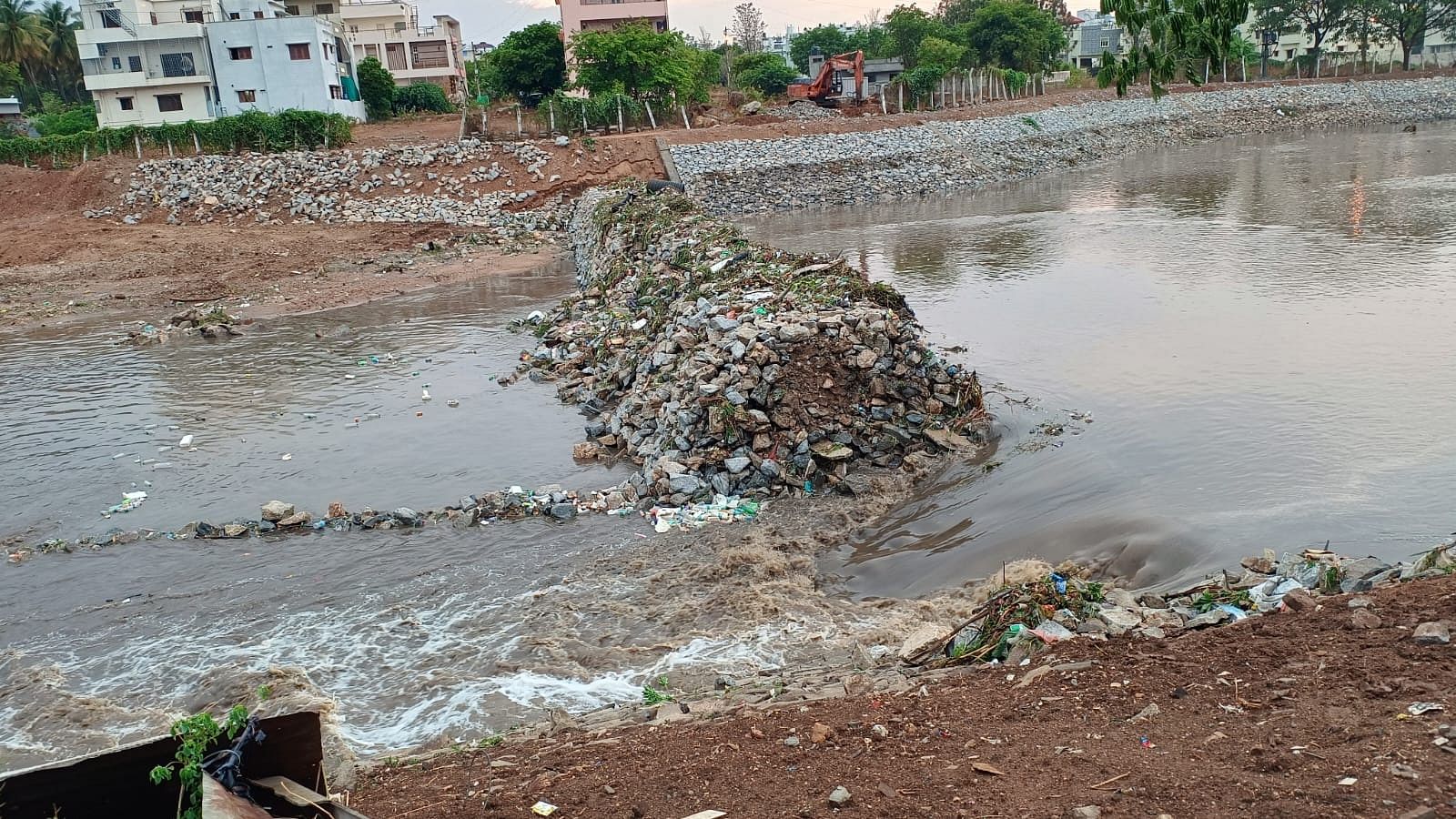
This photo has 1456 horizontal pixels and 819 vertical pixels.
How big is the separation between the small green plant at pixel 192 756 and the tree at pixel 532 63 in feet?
147

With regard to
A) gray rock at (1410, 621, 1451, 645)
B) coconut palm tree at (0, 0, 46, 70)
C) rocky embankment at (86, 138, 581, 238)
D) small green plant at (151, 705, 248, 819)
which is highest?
coconut palm tree at (0, 0, 46, 70)

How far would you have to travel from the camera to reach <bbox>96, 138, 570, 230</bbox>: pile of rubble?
1201 inches

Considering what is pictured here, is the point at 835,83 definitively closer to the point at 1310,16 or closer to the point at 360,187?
the point at 360,187

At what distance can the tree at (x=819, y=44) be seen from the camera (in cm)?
7038

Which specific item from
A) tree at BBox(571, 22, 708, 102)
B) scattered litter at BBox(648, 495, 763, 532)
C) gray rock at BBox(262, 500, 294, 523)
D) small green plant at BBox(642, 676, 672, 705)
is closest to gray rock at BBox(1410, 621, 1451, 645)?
small green plant at BBox(642, 676, 672, 705)

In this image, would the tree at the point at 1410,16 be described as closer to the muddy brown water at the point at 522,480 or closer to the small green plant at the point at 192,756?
the muddy brown water at the point at 522,480

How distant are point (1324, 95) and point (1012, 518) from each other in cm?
Result: 5719

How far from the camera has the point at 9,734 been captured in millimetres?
6668

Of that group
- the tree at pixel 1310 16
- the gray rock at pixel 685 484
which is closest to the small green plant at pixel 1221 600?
the gray rock at pixel 685 484

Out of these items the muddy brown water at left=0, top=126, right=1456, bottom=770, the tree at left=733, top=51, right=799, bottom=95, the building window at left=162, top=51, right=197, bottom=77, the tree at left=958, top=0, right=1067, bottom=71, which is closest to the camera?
the muddy brown water at left=0, top=126, right=1456, bottom=770

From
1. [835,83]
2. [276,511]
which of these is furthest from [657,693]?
[835,83]

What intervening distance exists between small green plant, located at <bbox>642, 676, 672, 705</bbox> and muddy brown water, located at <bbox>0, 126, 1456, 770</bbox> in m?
0.10

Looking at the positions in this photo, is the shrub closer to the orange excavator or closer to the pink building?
the pink building

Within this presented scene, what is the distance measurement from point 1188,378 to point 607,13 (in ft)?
185
